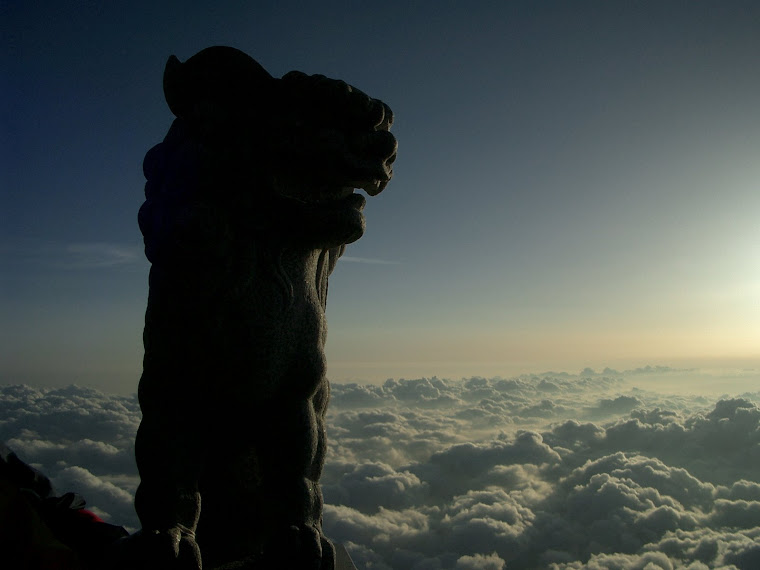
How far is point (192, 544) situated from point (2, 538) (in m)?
3.21

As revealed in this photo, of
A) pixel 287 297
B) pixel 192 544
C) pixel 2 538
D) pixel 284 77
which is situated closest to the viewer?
pixel 192 544

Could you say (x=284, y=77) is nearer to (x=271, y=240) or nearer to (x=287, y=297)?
(x=271, y=240)

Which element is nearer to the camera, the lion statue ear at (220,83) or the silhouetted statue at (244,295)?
the silhouetted statue at (244,295)

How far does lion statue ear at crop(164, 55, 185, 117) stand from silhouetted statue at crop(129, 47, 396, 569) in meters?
0.01

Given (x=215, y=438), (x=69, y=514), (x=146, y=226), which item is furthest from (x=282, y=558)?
(x=69, y=514)

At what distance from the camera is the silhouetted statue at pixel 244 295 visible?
340 centimetres

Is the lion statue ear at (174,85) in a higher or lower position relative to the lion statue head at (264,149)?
higher

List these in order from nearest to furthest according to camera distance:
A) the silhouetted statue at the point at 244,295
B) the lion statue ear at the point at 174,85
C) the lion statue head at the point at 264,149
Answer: the silhouetted statue at the point at 244,295, the lion statue head at the point at 264,149, the lion statue ear at the point at 174,85

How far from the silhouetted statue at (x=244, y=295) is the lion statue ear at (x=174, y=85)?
1 cm

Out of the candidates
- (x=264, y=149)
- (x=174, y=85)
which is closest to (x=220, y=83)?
(x=174, y=85)

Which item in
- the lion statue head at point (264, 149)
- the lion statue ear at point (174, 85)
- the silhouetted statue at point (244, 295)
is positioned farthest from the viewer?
the lion statue ear at point (174, 85)

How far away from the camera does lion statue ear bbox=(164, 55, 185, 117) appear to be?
384cm

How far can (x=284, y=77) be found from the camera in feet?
12.8

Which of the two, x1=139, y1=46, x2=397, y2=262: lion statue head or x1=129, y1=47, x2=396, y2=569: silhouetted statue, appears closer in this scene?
x1=129, y1=47, x2=396, y2=569: silhouetted statue
